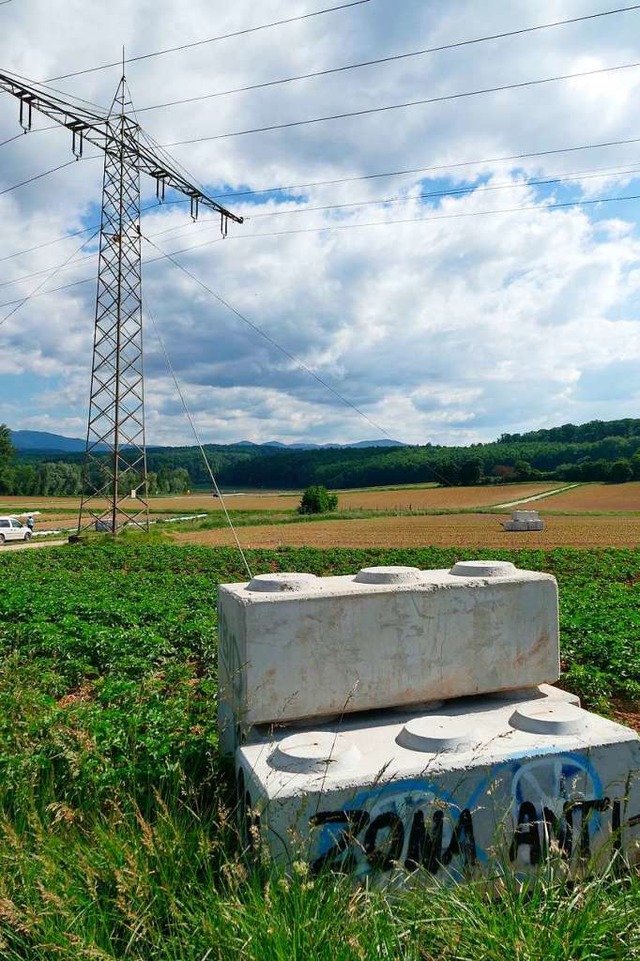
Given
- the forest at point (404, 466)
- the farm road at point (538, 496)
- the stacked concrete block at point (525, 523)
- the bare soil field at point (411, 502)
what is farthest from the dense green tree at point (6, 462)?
the stacked concrete block at point (525, 523)

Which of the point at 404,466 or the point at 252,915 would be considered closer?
the point at 252,915

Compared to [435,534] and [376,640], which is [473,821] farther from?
[435,534]

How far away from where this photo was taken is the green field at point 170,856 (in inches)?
101

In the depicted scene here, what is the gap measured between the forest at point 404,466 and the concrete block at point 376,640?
79319 millimetres

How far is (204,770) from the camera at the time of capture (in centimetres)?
457

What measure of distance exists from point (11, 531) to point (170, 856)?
130ft

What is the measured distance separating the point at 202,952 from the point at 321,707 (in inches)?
63.1

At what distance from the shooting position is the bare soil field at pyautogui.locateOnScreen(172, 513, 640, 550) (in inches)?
1318

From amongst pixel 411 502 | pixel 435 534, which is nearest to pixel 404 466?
pixel 411 502

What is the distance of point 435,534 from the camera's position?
130 ft

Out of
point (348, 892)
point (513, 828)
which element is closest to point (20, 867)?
point (348, 892)

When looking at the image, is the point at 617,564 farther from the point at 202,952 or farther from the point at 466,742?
the point at 202,952

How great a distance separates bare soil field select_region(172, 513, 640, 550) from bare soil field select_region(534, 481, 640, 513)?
9.16 metres

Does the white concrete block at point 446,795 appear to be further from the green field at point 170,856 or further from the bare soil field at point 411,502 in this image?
the bare soil field at point 411,502
